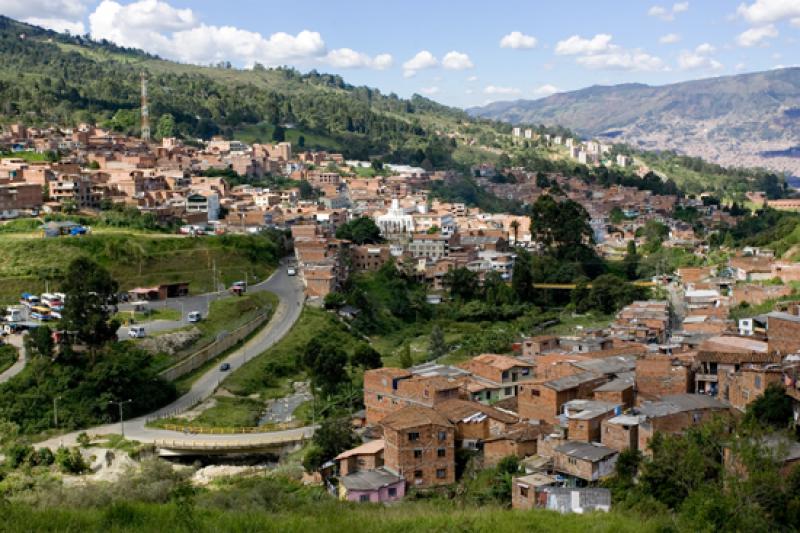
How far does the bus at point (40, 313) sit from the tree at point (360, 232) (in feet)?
55.5

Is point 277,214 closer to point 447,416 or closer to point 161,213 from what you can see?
point 161,213

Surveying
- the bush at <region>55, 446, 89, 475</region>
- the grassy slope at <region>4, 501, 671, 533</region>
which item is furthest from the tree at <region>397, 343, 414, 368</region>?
the grassy slope at <region>4, 501, 671, 533</region>

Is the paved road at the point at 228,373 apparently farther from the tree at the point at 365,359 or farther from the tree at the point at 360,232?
the tree at the point at 360,232

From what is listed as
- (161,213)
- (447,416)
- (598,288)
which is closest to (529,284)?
(598,288)

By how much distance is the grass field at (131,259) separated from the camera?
1061 inches

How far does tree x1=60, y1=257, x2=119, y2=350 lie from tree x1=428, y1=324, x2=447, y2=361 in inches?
365

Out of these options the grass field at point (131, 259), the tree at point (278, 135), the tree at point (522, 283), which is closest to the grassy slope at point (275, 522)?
the grass field at point (131, 259)

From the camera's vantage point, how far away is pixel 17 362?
21.6m

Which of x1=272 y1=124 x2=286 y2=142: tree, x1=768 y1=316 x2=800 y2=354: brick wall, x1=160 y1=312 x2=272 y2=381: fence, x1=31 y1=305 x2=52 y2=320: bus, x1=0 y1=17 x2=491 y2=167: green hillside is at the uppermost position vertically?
x1=0 y1=17 x2=491 y2=167: green hillside

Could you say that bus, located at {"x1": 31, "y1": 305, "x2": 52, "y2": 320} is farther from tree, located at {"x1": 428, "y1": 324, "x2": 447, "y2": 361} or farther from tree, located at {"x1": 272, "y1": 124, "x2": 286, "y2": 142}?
tree, located at {"x1": 272, "y1": 124, "x2": 286, "y2": 142}

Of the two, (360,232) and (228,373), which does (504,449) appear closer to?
(228,373)

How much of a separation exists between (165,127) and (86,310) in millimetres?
41473

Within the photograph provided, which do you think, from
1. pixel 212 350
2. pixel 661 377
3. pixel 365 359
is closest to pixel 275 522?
pixel 661 377

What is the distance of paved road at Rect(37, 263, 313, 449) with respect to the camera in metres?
18.5
